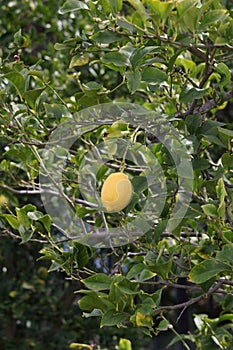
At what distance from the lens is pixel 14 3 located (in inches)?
90.6

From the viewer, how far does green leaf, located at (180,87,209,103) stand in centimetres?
99

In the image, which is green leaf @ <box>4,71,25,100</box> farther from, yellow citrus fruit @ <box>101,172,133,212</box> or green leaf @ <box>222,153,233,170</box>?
green leaf @ <box>222,153,233,170</box>

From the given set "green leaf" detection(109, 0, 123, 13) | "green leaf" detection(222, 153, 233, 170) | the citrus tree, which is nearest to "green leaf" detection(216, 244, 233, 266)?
the citrus tree

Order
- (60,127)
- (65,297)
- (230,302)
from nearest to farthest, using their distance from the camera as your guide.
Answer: (60,127), (230,302), (65,297)

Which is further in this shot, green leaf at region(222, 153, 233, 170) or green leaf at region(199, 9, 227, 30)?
green leaf at region(222, 153, 233, 170)

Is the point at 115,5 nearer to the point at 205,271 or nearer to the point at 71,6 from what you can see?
the point at 71,6

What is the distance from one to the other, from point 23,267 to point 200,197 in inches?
57.1

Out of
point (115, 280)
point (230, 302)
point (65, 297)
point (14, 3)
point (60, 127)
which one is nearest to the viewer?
point (115, 280)

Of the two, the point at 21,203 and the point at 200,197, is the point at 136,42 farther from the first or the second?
the point at 21,203

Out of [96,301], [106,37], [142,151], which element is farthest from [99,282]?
[106,37]

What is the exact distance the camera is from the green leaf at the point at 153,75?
994 mm

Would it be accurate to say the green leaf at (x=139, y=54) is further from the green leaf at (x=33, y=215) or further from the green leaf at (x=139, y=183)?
the green leaf at (x=33, y=215)

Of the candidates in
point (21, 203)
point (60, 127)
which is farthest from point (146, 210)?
point (21, 203)

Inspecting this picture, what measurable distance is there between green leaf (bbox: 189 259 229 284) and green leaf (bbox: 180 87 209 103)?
25 cm
